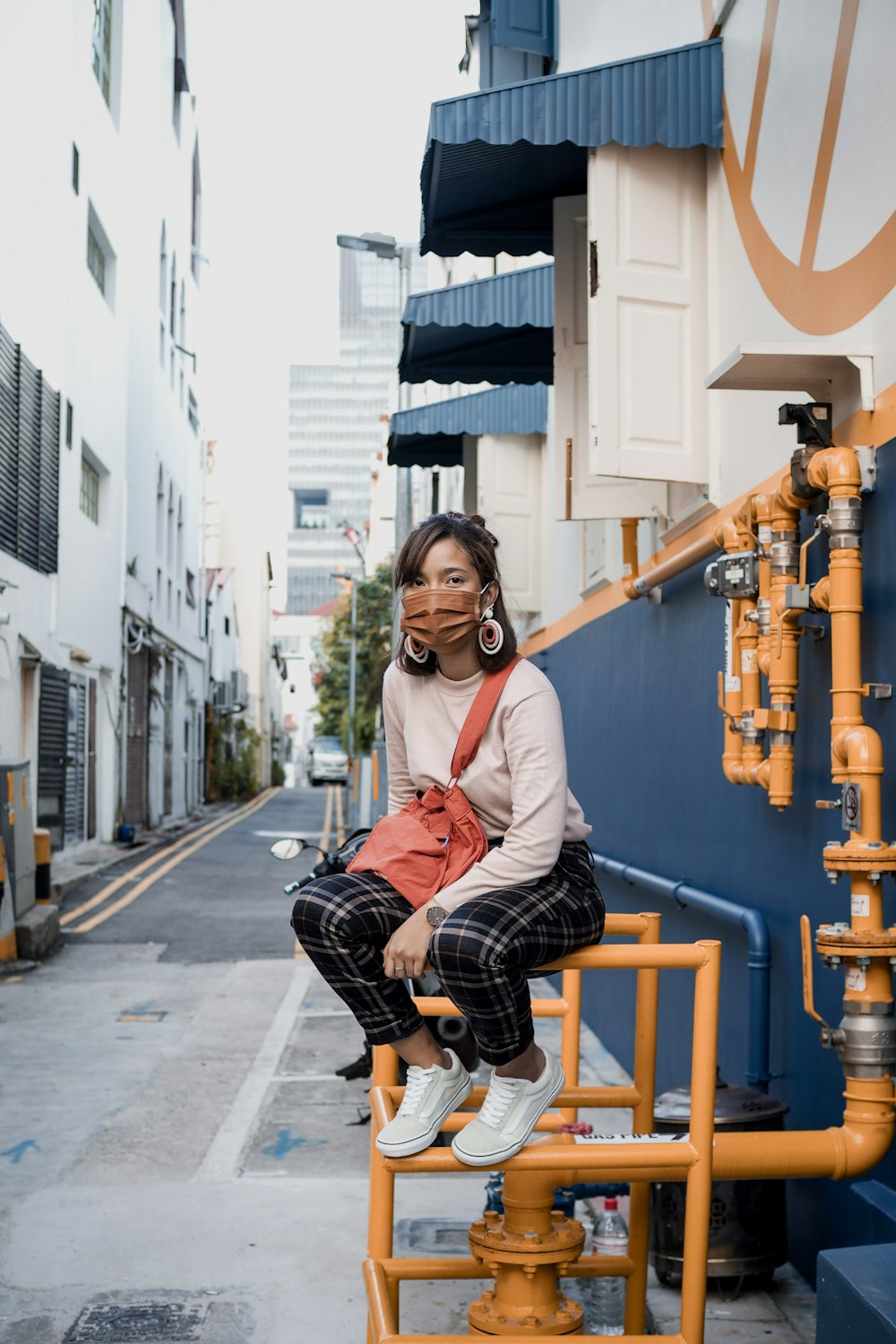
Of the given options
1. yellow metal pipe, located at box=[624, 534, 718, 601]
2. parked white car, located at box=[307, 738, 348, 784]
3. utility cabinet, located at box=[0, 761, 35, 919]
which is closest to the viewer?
yellow metal pipe, located at box=[624, 534, 718, 601]

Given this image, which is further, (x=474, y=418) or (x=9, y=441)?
(x=9, y=441)

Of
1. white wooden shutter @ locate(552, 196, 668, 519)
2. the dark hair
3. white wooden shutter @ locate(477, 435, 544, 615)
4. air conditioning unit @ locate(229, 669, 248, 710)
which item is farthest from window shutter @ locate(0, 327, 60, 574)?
air conditioning unit @ locate(229, 669, 248, 710)

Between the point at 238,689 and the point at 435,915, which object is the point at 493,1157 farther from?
the point at 238,689

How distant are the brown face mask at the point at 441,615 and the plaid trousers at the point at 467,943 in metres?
0.57

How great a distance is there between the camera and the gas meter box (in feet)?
14.4

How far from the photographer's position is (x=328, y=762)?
5069 centimetres

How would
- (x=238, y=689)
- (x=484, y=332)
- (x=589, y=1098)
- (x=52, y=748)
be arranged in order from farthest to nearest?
(x=238, y=689)
(x=52, y=748)
(x=484, y=332)
(x=589, y=1098)

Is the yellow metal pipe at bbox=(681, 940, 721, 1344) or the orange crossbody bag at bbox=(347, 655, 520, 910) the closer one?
the yellow metal pipe at bbox=(681, 940, 721, 1344)

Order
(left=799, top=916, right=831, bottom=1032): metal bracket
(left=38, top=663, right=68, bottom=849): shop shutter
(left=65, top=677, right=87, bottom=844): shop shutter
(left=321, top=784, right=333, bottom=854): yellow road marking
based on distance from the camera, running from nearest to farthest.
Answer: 1. (left=799, top=916, right=831, bottom=1032): metal bracket
2. (left=38, top=663, right=68, bottom=849): shop shutter
3. (left=65, top=677, right=87, bottom=844): shop shutter
4. (left=321, top=784, right=333, bottom=854): yellow road marking

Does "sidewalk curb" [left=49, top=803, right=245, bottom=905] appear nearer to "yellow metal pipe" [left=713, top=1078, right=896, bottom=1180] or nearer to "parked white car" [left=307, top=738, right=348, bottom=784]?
"yellow metal pipe" [left=713, top=1078, right=896, bottom=1180]

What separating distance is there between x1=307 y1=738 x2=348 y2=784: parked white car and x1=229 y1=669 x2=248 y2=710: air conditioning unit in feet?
10.9

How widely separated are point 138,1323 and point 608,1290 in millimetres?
1361

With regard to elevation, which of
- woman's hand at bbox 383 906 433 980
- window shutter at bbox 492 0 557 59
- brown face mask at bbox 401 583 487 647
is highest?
window shutter at bbox 492 0 557 59

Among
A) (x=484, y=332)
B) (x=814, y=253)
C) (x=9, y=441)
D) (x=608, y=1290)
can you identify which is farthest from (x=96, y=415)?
(x=608, y=1290)
